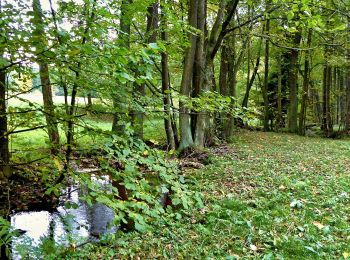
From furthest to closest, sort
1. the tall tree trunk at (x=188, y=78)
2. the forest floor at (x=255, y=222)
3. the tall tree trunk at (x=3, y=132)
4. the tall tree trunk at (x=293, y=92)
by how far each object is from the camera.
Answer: the tall tree trunk at (x=293, y=92)
the tall tree trunk at (x=188, y=78)
the forest floor at (x=255, y=222)
the tall tree trunk at (x=3, y=132)

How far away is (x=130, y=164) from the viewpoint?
2.49 m

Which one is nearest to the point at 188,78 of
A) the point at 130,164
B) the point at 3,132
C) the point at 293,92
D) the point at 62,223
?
the point at 62,223

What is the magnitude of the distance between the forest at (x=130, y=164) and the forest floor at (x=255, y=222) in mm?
22

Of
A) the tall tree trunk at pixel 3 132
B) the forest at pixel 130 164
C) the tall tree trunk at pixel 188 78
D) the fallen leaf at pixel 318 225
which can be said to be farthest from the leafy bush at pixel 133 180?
the tall tree trunk at pixel 188 78

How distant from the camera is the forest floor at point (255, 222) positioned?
3.98 metres

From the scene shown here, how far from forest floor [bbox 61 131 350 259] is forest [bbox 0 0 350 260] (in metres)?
0.02

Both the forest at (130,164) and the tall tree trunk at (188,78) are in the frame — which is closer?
the forest at (130,164)

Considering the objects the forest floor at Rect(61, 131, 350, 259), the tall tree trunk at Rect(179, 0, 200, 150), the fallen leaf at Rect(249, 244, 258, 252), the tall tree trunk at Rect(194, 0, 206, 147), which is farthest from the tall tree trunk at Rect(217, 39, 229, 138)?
the fallen leaf at Rect(249, 244, 258, 252)

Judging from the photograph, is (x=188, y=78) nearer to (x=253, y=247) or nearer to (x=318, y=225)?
(x=318, y=225)

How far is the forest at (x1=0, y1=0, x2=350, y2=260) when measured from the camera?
236cm

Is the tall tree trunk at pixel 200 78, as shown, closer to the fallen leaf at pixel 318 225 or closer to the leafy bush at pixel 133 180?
the fallen leaf at pixel 318 225

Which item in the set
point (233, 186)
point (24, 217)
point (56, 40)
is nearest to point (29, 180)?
point (24, 217)

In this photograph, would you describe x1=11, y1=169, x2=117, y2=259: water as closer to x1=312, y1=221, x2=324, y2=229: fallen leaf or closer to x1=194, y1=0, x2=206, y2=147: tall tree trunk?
x1=312, y1=221, x2=324, y2=229: fallen leaf

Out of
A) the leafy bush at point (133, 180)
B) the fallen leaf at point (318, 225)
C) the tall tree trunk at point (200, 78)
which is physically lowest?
the fallen leaf at point (318, 225)
